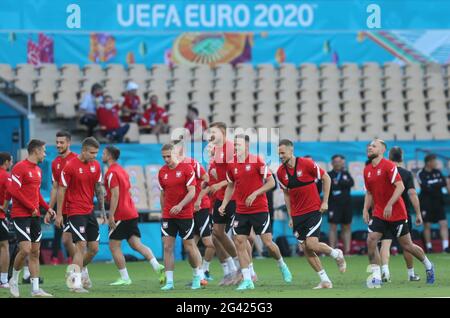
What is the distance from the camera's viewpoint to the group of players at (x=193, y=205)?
1731cm

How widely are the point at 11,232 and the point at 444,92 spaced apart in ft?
53.0

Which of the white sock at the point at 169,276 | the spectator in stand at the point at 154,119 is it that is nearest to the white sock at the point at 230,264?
the white sock at the point at 169,276

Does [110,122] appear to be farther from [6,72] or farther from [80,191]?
[80,191]

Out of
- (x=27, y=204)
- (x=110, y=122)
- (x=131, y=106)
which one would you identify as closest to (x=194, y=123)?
(x=131, y=106)

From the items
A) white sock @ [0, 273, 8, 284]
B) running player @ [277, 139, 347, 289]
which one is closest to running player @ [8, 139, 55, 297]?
white sock @ [0, 273, 8, 284]

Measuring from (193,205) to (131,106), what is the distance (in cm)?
1115

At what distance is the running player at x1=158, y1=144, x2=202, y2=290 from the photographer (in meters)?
18.2

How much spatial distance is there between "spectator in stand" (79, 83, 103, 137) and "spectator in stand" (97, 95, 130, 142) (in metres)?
0.19

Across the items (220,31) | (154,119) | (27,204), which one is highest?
(220,31)

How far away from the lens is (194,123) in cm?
2894

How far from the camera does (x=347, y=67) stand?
32781 mm

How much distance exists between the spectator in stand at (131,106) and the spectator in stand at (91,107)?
0.82 m
